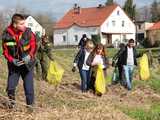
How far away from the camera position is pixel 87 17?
101125 millimetres

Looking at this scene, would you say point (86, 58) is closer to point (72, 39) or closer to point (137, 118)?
point (137, 118)

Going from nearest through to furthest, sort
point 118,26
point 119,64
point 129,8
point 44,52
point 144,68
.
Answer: point 119,64 < point 44,52 < point 144,68 < point 118,26 < point 129,8

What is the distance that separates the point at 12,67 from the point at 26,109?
3.09ft

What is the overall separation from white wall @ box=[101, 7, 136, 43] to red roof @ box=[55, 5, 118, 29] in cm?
122

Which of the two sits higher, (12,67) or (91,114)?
(12,67)

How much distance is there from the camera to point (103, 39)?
324 ft

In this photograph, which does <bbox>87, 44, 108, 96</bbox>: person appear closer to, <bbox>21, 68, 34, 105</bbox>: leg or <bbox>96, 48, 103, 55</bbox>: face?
<bbox>96, 48, 103, 55</bbox>: face

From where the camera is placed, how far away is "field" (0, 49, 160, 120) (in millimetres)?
8750

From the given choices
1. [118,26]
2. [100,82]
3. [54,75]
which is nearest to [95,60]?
[100,82]

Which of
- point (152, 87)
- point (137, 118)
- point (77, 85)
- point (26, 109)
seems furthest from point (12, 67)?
point (152, 87)

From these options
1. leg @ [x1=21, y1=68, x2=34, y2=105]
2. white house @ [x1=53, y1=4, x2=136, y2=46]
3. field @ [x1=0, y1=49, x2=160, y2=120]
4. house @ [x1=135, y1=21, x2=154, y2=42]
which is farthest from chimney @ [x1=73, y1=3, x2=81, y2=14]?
leg @ [x1=21, y1=68, x2=34, y2=105]

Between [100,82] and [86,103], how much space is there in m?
3.70

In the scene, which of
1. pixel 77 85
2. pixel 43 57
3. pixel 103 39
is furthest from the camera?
pixel 103 39

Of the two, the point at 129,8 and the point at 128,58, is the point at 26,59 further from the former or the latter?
the point at 129,8
